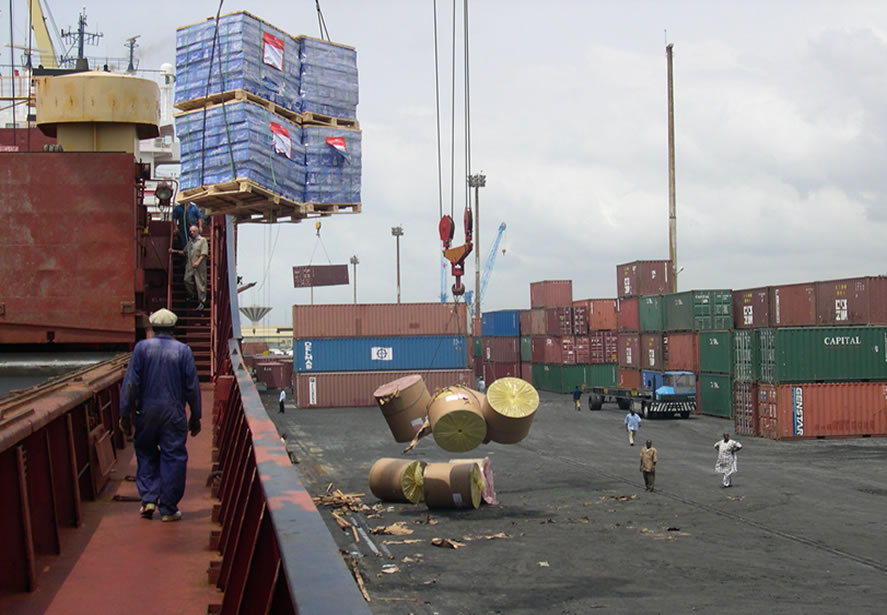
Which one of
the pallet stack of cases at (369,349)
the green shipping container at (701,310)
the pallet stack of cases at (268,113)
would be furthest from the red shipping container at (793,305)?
the pallet stack of cases at (268,113)

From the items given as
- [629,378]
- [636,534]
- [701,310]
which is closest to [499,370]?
[629,378]

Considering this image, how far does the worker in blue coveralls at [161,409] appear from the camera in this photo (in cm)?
601

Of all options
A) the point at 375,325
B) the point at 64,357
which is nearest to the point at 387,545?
the point at 64,357

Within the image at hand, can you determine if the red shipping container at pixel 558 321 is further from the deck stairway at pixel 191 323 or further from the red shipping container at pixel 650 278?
the deck stairway at pixel 191 323

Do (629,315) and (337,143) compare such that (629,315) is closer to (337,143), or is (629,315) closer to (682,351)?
(682,351)

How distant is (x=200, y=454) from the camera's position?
28.8 ft

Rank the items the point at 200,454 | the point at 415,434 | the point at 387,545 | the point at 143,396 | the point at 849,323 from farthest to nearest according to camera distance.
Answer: the point at 849,323 → the point at 387,545 → the point at 415,434 → the point at 200,454 → the point at 143,396

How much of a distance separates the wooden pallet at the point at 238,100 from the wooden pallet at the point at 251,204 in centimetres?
240

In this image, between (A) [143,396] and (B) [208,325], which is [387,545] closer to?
(B) [208,325]

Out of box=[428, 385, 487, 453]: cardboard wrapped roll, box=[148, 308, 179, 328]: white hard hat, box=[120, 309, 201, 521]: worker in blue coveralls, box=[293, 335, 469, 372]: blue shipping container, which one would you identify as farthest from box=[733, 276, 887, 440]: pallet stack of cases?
box=[148, 308, 179, 328]: white hard hat

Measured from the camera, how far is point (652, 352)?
5125 centimetres

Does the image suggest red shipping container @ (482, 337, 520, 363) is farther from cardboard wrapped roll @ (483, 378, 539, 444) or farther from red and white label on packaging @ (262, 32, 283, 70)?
cardboard wrapped roll @ (483, 378, 539, 444)

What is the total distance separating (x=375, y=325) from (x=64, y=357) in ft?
138

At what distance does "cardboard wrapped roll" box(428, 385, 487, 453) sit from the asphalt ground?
8.62ft
